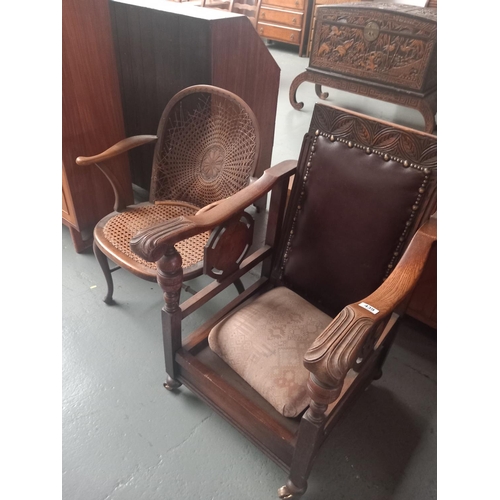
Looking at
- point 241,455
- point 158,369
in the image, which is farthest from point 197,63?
point 241,455

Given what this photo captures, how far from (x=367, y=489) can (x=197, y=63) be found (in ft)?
5.81

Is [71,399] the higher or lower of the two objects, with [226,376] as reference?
lower

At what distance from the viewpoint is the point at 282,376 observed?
3.55 feet

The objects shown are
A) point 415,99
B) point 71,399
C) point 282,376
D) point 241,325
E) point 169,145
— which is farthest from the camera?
point 415,99

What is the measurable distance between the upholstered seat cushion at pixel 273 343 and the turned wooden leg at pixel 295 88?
284 centimetres

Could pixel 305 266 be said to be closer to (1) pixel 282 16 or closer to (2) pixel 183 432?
(2) pixel 183 432

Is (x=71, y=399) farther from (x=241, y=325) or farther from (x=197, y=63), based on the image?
(x=197, y=63)

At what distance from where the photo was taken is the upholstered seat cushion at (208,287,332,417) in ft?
3.51

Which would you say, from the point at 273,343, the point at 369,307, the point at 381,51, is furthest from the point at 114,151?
the point at 381,51

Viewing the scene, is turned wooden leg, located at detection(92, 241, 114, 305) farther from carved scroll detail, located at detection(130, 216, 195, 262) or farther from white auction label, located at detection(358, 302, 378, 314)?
white auction label, located at detection(358, 302, 378, 314)

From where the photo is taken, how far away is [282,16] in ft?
17.1

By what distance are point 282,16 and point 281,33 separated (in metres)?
0.20

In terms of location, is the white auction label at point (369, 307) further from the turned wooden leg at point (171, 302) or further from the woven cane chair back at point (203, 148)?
the woven cane chair back at point (203, 148)

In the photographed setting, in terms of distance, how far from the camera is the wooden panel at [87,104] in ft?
5.28
